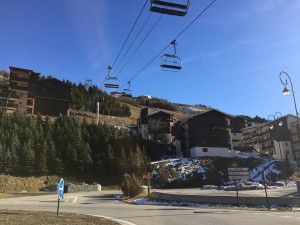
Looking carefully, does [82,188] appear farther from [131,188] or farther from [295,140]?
[295,140]

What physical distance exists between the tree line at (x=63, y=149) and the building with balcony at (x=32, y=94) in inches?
492

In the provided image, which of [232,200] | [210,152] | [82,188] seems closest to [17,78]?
A: [82,188]

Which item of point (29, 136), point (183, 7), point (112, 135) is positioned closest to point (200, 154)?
point (112, 135)

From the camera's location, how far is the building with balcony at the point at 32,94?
8562 centimetres

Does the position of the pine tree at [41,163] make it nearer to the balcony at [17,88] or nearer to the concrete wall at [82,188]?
the concrete wall at [82,188]

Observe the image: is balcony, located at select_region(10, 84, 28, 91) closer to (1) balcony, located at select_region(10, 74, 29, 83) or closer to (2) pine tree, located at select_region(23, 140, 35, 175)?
(1) balcony, located at select_region(10, 74, 29, 83)

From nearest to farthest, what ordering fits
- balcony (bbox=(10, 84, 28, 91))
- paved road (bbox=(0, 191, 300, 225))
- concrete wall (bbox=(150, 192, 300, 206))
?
paved road (bbox=(0, 191, 300, 225)), concrete wall (bbox=(150, 192, 300, 206)), balcony (bbox=(10, 84, 28, 91))

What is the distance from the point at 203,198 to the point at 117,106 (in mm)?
112714

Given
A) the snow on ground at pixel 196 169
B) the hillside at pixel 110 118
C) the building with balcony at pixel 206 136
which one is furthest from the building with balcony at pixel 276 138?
the hillside at pixel 110 118

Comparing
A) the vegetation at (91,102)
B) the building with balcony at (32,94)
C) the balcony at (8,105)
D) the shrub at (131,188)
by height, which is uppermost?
the vegetation at (91,102)

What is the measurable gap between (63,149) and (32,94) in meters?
28.5

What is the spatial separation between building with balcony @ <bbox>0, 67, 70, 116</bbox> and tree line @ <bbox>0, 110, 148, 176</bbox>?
492 inches

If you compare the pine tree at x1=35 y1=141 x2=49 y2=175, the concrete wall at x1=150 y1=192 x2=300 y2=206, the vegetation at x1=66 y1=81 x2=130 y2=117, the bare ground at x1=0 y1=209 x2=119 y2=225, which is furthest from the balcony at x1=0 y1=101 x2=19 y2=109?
the bare ground at x1=0 y1=209 x2=119 y2=225

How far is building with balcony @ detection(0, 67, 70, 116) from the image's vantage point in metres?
85.6
